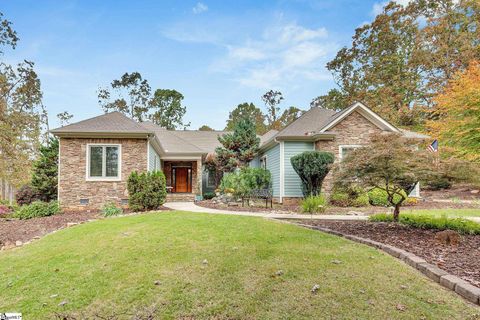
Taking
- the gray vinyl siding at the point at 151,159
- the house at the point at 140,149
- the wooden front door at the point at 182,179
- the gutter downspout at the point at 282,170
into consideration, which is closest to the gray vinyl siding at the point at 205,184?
the wooden front door at the point at 182,179

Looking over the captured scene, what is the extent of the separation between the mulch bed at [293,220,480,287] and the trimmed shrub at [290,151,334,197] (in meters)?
4.80

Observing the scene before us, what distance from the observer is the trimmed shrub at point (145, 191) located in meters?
10.5

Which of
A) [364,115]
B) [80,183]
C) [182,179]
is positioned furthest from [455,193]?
[80,183]

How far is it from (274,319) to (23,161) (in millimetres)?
18990

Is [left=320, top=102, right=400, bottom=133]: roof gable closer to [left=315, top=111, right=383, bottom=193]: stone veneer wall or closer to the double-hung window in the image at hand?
[left=315, top=111, right=383, bottom=193]: stone veneer wall

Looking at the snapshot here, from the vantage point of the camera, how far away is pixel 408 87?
23.0m

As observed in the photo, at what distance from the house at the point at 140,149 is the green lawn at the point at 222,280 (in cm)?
660

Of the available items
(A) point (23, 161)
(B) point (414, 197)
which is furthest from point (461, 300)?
(A) point (23, 161)

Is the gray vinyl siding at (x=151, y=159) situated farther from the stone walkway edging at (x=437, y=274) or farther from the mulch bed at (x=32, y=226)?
the stone walkway edging at (x=437, y=274)

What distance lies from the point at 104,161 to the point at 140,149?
1.58m

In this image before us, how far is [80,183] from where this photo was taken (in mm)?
11914

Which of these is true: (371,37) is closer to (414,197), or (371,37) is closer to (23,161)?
(414,197)

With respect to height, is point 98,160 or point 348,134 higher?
point 348,134

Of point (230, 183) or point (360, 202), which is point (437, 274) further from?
point (230, 183)
